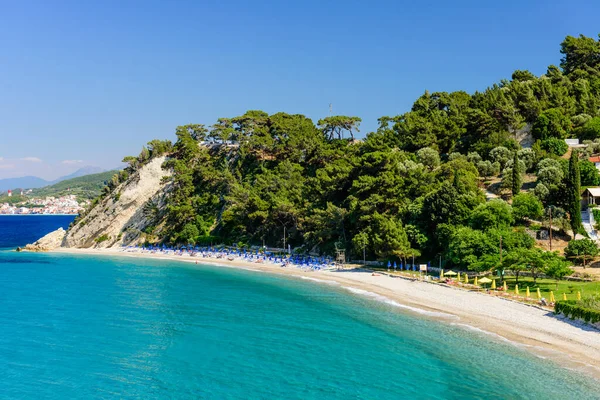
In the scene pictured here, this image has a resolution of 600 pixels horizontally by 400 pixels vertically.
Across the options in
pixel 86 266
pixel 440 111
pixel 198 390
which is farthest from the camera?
pixel 440 111

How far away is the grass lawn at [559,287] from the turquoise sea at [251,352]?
32.9ft

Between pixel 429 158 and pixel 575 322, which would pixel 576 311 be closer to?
pixel 575 322

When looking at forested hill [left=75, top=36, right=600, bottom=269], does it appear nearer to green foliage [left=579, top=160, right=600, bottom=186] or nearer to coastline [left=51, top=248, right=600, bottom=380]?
green foliage [left=579, top=160, right=600, bottom=186]

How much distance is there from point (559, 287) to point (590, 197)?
21.2m

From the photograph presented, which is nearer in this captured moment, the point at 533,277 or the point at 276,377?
the point at 276,377

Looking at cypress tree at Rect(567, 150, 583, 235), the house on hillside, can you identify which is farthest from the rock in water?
the house on hillside

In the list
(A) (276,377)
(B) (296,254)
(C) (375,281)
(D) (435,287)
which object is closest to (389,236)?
(C) (375,281)

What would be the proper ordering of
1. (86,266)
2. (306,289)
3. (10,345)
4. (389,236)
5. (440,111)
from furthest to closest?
(440,111), (86,266), (389,236), (306,289), (10,345)

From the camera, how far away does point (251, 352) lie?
2861 centimetres

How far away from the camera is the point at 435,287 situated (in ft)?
147

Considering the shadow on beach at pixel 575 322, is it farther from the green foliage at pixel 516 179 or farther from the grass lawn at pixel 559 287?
the green foliage at pixel 516 179

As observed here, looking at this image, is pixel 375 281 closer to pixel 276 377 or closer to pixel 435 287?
pixel 435 287

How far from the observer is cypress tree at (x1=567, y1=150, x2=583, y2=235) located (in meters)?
49.9

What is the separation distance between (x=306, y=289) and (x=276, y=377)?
81.4 ft
